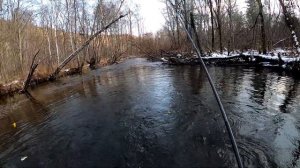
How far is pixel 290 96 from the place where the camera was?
37.2 ft

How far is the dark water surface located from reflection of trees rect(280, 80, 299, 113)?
0.11ft

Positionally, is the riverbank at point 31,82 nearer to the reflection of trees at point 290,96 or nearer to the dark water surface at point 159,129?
the dark water surface at point 159,129

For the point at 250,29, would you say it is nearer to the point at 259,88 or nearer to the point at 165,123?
the point at 259,88

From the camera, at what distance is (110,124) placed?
9664mm

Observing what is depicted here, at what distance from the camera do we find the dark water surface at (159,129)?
21.8 feet

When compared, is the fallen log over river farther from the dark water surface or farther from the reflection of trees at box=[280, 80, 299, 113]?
the reflection of trees at box=[280, 80, 299, 113]

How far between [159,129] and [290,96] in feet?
20.4

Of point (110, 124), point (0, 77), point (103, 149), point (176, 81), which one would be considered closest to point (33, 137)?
point (110, 124)

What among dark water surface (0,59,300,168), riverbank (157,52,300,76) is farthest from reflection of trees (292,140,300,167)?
riverbank (157,52,300,76)

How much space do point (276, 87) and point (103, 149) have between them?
950 cm

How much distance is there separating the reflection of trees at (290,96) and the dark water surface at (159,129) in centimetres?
3

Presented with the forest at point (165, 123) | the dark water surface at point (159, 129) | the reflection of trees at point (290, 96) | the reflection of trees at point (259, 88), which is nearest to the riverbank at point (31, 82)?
the forest at point (165, 123)

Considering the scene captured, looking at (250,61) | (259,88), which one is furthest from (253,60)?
(259,88)

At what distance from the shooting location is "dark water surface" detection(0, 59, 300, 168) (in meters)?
6.65
